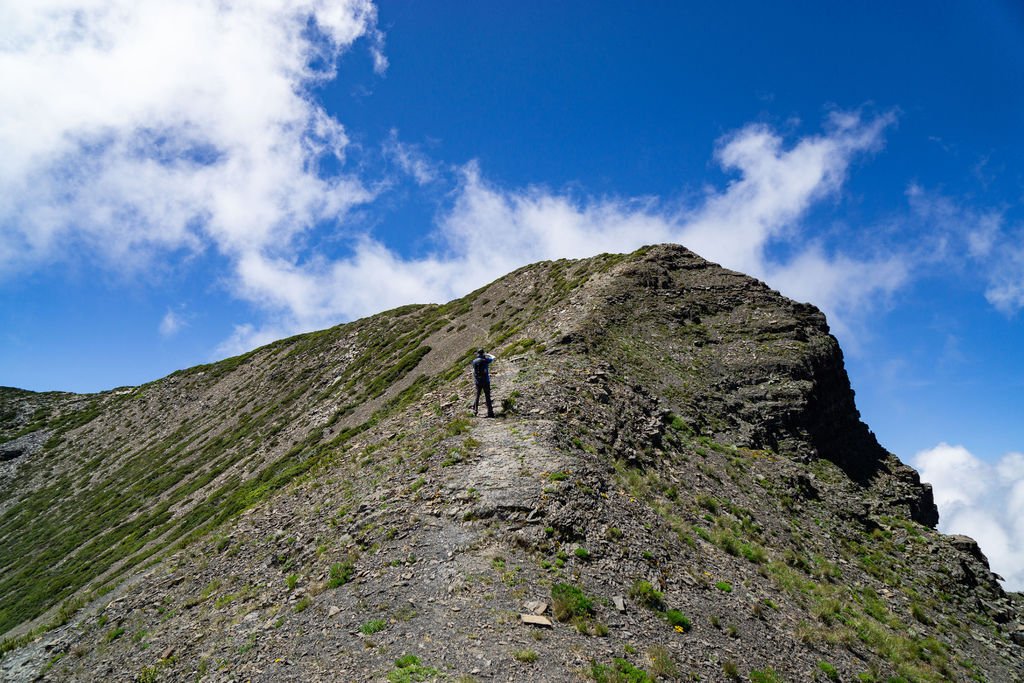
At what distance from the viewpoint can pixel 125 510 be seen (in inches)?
2008

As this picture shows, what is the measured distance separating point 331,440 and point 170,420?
4858 centimetres

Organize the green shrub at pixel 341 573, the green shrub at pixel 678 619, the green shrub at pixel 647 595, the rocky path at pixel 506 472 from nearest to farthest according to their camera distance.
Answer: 1. the green shrub at pixel 678 619
2. the green shrub at pixel 647 595
3. the green shrub at pixel 341 573
4. the rocky path at pixel 506 472

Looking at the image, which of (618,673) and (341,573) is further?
(341,573)

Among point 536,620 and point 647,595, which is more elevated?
point 536,620

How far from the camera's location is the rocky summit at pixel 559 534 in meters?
14.3

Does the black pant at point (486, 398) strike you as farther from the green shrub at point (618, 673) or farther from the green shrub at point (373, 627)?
the green shrub at point (618, 673)

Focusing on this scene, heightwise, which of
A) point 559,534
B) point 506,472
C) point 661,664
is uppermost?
point 506,472

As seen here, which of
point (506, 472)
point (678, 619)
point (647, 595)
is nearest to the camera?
point (678, 619)

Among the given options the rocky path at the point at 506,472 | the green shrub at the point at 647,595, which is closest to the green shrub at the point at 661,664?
the green shrub at the point at 647,595

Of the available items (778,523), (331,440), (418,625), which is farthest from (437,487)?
(331,440)

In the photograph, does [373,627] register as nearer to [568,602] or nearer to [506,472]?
[568,602]

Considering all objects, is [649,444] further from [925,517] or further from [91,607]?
[91,607]

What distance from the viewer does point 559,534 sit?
691 inches

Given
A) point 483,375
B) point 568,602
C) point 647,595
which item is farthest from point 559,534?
point 483,375
